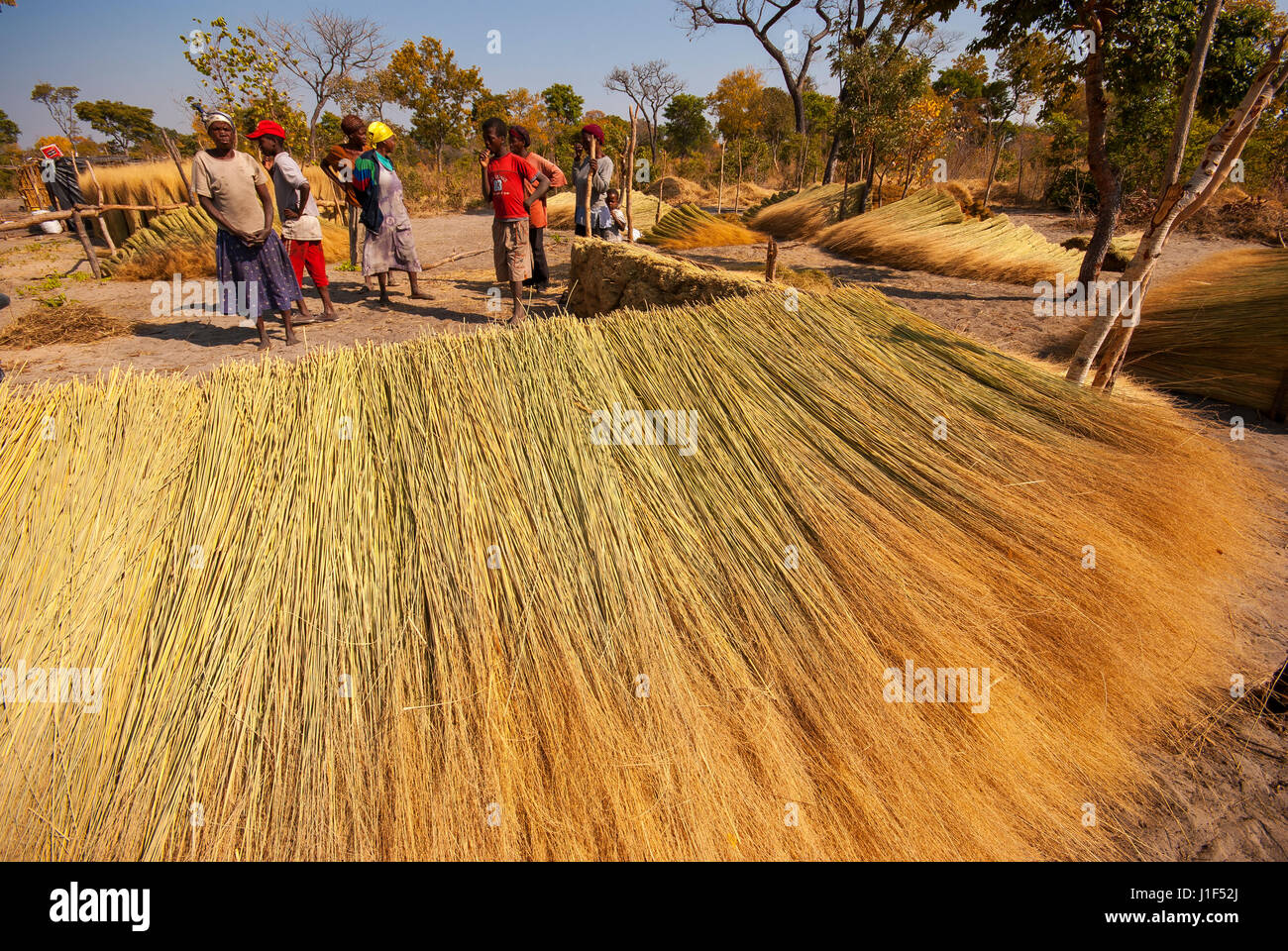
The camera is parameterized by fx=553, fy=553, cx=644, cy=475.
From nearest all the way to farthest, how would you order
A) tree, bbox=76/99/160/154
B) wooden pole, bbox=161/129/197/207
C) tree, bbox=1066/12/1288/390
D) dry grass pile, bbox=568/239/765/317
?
tree, bbox=1066/12/1288/390 → dry grass pile, bbox=568/239/765/317 → wooden pole, bbox=161/129/197/207 → tree, bbox=76/99/160/154

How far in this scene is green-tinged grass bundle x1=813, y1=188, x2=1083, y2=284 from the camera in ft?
26.2

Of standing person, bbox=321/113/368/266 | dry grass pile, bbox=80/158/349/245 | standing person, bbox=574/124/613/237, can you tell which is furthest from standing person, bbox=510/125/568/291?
dry grass pile, bbox=80/158/349/245

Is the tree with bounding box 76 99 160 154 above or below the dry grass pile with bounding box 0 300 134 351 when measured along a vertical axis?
above

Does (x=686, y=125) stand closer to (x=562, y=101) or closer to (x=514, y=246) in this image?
(x=562, y=101)

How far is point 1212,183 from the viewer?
2557mm

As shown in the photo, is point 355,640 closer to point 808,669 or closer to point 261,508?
point 261,508

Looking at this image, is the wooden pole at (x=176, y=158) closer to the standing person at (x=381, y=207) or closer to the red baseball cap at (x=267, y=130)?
the standing person at (x=381, y=207)

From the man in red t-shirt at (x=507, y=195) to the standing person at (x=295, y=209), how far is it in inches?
60.9

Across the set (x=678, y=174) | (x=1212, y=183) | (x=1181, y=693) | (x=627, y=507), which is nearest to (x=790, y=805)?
(x=627, y=507)

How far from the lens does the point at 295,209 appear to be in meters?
5.09

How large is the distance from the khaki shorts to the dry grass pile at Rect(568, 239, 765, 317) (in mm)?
493

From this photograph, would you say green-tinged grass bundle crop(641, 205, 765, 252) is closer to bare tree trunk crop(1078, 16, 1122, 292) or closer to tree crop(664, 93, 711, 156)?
bare tree trunk crop(1078, 16, 1122, 292)

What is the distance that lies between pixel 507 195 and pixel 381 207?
1.51 m

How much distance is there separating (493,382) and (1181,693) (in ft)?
8.20
